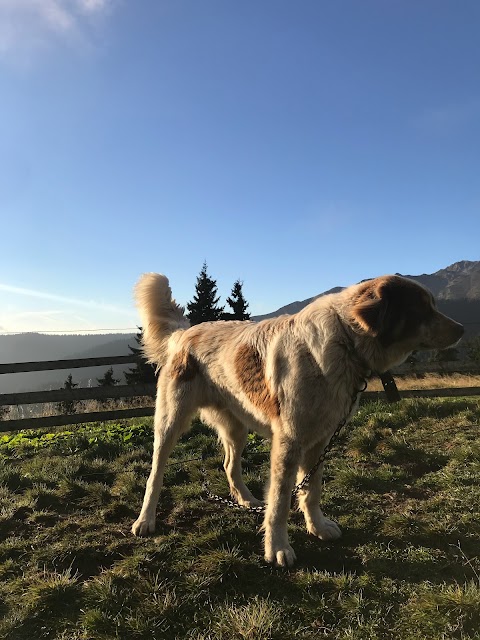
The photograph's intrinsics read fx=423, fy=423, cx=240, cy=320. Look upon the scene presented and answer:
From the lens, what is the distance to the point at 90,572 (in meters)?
3.13

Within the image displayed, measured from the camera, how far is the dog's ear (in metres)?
3.18

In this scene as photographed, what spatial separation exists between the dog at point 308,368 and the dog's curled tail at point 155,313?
1.05 m

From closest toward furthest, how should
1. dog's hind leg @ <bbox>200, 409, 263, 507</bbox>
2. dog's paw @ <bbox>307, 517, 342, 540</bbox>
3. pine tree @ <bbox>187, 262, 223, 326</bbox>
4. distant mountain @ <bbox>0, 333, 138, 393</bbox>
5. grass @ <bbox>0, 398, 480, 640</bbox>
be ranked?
grass @ <bbox>0, 398, 480, 640</bbox> → dog's paw @ <bbox>307, 517, 342, 540</bbox> → dog's hind leg @ <bbox>200, 409, 263, 507</bbox> → pine tree @ <bbox>187, 262, 223, 326</bbox> → distant mountain @ <bbox>0, 333, 138, 393</bbox>

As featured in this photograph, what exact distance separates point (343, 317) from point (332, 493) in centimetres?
198

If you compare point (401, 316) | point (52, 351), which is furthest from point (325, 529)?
point (52, 351)

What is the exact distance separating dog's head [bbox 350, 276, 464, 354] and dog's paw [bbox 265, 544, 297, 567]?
1704 mm

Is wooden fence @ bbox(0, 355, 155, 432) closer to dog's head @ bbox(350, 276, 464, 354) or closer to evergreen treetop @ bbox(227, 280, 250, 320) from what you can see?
dog's head @ bbox(350, 276, 464, 354)

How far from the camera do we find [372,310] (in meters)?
3.19

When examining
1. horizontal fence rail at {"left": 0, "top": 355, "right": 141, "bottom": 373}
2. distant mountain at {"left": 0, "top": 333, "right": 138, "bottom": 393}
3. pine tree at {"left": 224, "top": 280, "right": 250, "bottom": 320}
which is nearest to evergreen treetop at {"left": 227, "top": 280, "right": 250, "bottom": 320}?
pine tree at {"left": 224, "top": 280, "right": 250, "bottom": 320}

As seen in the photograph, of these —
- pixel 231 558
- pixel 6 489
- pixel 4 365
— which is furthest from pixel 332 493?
pixel 4 365

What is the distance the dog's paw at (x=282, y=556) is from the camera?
3.07 m

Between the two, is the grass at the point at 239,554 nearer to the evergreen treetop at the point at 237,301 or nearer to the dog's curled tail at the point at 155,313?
the dog's curled tail at the point at 155,313

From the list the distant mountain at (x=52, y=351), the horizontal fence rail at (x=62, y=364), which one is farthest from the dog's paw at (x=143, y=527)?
the distant mountain at (x=52, y=351)

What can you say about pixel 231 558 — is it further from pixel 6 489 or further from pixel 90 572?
pixel 6 489
